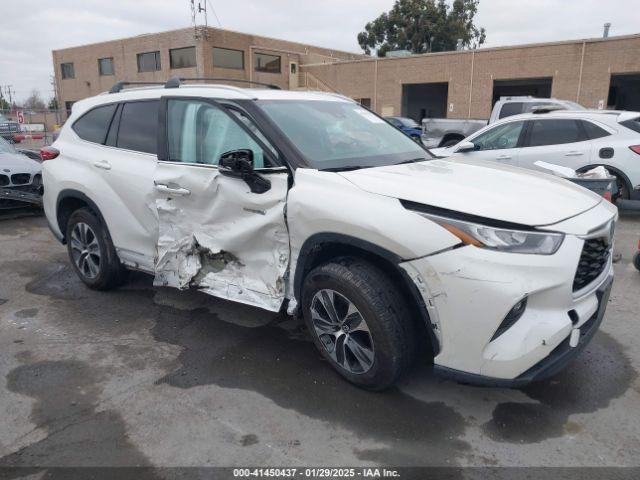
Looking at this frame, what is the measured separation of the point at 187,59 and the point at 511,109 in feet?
93.9

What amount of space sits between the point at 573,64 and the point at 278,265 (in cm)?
2891

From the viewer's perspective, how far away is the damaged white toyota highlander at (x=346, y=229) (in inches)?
103

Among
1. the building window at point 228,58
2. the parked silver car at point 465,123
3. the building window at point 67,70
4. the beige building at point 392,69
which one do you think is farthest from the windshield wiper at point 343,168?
the building window at point 67,70

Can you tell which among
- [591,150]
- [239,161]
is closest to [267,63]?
[591,150]

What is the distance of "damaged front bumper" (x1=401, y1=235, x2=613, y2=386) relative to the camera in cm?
254

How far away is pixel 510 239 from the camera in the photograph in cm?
262

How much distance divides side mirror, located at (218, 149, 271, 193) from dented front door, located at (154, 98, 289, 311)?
0.04 m

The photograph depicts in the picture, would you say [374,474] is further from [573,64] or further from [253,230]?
[573,64]

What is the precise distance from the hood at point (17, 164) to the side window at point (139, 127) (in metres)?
4.63

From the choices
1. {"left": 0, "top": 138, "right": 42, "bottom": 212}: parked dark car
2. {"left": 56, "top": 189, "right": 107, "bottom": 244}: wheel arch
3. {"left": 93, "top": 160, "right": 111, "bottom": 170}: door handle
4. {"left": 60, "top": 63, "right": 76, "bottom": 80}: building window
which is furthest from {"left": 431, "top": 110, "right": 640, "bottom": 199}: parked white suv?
{"left": 60, "top": 63, "right": 76, "bottom": 80}: building window

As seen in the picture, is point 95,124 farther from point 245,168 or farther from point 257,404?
point 257,404

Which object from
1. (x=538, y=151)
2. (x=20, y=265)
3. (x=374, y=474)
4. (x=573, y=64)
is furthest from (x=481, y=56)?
(x=374, y=474)

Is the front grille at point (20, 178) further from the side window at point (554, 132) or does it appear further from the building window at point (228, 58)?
the building window at point (228, 58)

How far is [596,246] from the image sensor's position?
290cm
